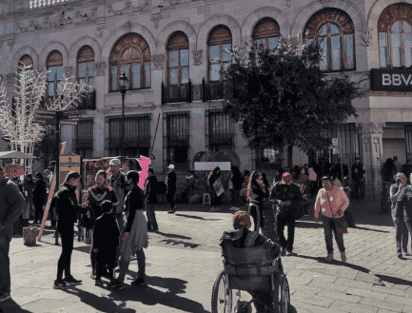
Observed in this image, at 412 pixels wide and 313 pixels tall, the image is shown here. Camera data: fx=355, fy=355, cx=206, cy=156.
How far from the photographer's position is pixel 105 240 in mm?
5605

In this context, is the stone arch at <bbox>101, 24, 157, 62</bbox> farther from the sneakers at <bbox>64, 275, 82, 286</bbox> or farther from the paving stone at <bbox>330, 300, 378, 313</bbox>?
the paving stone at <bbox>330, 300, 378, 313</bbox>

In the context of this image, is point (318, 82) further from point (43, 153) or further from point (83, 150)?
point (43, 153)

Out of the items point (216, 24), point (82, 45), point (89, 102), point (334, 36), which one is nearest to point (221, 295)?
point (334, 36)

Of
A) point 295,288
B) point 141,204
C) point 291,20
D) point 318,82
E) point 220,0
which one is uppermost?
point 220,0

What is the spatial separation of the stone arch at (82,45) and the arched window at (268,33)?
9936 millimetres

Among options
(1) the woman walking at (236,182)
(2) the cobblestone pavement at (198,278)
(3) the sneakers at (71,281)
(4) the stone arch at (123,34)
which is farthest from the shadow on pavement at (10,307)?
(4) the stone arch at (123,34)

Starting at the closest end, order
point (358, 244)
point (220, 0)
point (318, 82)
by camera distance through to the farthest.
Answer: point (358, 244) → point (318, 82) → point (220, 0)

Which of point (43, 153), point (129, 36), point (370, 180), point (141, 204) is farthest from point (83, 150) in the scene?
point (141, 204)

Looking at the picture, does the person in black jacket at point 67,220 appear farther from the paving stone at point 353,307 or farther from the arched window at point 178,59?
the arched window at point 178,59

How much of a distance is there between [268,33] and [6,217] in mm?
17075

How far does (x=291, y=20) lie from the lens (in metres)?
18.5

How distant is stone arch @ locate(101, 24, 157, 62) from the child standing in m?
17.0

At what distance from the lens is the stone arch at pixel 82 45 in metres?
22.4

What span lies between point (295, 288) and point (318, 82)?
10.5m
